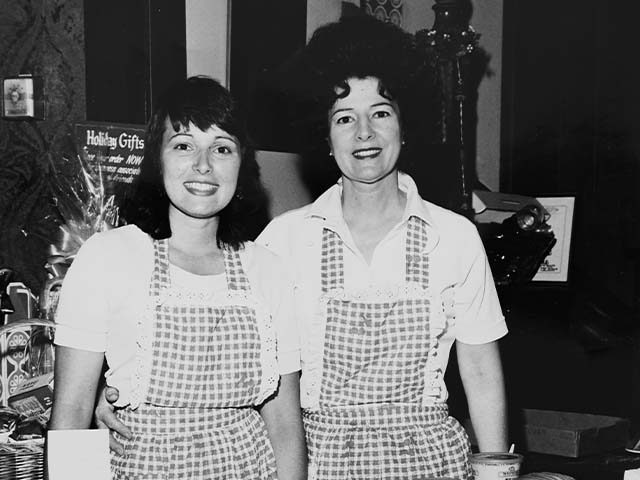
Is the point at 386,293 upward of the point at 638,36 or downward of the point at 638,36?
downward

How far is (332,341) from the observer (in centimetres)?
192

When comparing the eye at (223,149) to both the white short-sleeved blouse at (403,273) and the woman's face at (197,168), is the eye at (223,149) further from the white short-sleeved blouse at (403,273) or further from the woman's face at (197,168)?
the white short-sleeved blouse at (403,273)

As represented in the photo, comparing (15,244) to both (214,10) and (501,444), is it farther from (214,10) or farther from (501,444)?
(501,444)

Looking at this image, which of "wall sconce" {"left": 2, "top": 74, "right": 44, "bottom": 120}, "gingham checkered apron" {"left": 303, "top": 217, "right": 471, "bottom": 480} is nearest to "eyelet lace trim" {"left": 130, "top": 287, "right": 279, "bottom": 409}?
"gingham checkered apron" {"left": 303, "top": 217, "right": 471, "bottom": 480}

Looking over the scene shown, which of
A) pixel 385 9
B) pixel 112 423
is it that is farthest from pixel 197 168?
pixel 385 9

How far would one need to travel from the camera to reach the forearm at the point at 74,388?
62.3 inches

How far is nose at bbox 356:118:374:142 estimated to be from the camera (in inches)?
75.2

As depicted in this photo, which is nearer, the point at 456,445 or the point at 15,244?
the point at 456,445

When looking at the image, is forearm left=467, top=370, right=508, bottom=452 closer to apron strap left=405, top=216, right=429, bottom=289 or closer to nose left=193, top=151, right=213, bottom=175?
apron strap left=405, top=216, right=429, bottom=289

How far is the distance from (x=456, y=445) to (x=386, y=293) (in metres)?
0.34

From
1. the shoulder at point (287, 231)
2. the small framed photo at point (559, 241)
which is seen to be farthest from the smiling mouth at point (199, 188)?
the small framed photo at point (559, 241)

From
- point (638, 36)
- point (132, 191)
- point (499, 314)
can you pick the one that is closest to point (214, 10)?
point (132, 191)

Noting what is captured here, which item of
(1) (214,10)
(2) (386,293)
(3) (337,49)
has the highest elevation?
(1) (214,10)

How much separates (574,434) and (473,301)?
0.87 meters
